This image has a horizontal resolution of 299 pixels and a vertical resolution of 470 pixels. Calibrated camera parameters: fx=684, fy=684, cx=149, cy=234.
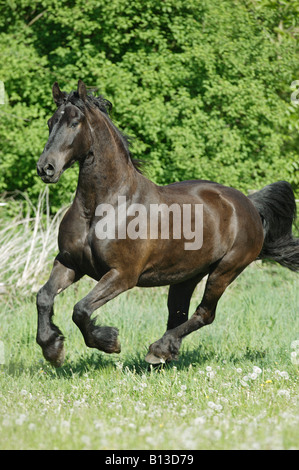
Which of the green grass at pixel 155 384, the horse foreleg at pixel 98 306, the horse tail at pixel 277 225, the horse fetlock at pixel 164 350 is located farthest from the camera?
the horse tail at pixel 277 225

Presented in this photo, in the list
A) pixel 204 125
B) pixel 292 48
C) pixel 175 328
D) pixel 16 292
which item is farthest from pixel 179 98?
pixel 175 328

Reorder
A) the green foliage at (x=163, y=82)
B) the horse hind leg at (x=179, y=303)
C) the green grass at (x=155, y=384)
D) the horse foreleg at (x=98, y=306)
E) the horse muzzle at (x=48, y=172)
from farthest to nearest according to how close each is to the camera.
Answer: the green foliage at (x=163, y=82), the horse hind leg at (x=179, y=303), the horse foreleg at (x=98, y=306), the horse muzzle at (x=48, y=172), the green grass at (x=155, y=384)

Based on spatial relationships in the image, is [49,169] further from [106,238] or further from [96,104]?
[96,104]

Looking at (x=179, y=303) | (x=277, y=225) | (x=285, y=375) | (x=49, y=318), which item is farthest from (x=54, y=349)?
(x=277, y=225)

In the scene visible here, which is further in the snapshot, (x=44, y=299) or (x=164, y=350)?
(x=164, y=350)

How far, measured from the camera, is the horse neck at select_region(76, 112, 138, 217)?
464 cm

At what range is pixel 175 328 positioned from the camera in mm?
5461

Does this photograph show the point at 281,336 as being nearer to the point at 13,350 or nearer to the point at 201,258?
the point at 201,258

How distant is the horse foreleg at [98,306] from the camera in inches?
177

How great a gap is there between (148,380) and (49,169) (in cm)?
179

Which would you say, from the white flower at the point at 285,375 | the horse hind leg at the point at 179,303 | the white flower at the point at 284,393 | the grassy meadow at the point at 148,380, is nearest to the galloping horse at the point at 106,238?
the horse hind leg at the point at 179,303

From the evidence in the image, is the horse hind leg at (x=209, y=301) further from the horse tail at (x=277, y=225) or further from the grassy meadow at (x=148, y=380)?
the horse tail at (x=277, y=225)

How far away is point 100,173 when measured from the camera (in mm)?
4656

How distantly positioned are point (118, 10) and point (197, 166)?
2.71 m
